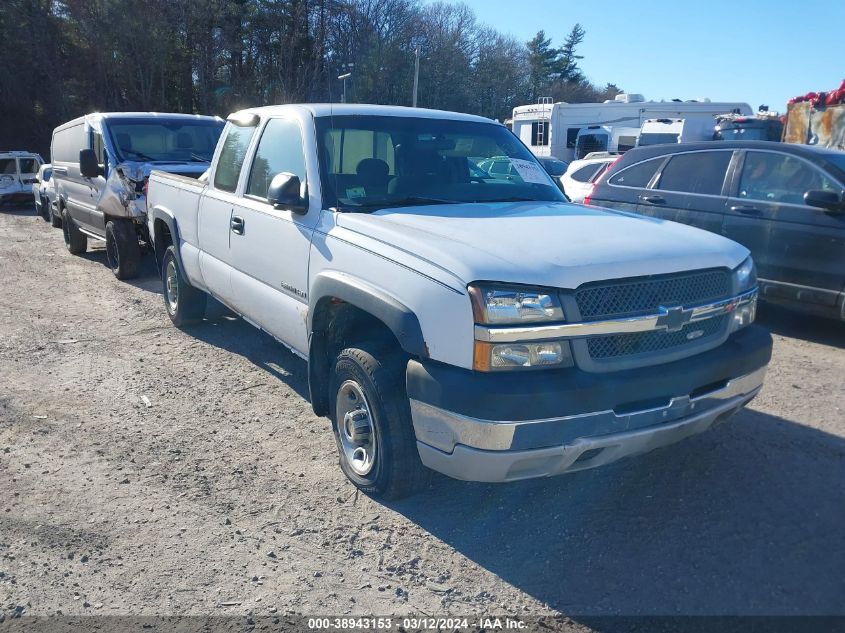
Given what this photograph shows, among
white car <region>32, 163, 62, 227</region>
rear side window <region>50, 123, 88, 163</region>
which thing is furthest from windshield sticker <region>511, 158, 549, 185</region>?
white car <region>32, 163, 62, 227</region>

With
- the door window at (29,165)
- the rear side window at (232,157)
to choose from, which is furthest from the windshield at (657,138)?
the door window at (29,165)

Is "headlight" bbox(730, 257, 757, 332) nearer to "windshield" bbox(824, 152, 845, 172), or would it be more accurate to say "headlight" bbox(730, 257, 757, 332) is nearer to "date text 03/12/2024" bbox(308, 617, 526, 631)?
"date text 03/12/2024" bbox(308, 617, 526, 631)

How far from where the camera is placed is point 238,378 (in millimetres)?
5469

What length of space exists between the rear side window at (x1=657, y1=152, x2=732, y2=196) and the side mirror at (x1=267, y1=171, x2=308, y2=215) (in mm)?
4995

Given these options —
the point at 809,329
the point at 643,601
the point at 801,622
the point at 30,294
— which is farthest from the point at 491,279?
the point at 30,294

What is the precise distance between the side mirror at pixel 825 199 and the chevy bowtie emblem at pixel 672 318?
4068mm

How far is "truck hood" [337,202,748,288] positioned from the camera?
9.31 feet

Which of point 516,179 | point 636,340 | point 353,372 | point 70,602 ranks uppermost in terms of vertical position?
point 516,179

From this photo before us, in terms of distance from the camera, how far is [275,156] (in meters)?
4.52

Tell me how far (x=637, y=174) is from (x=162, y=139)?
6.32 meters

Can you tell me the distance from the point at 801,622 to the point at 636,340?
1244 mm

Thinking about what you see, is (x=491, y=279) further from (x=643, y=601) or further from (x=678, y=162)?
(x=678, y=162)

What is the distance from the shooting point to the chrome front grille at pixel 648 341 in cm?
290

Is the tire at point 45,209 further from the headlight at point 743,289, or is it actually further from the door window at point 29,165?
the headlight at point 743,289
